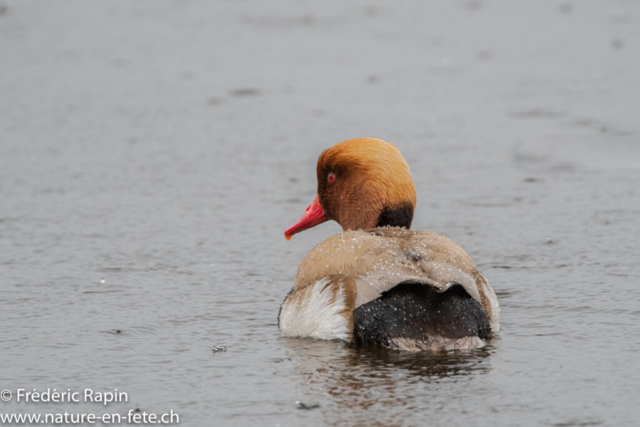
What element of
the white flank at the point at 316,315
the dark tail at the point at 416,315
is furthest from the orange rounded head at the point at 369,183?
the dark tail at the point at 416,315

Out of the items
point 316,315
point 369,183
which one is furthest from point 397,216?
point 316,315

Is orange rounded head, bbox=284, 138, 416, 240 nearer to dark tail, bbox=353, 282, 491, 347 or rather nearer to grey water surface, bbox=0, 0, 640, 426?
grey water surface, bbox=0, 0, 640, 426

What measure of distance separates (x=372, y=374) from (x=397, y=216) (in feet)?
5.28

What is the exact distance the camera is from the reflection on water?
509 cm

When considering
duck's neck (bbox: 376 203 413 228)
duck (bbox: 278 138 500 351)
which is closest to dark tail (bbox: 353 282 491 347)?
duck (bbox: 278 138 500 351)

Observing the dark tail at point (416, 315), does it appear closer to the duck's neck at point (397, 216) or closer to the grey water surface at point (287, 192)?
the grey water surface at point (287, 192)

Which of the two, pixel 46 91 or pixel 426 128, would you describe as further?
pixel 46 91

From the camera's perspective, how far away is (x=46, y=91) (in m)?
14.3

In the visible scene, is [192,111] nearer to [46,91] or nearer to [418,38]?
[46,91]

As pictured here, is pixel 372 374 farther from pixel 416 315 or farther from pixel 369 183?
pixel 369 183

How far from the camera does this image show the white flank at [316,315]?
19.6ft

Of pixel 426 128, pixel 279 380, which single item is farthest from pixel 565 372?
pixel 426 128

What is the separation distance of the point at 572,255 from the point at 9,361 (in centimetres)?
432

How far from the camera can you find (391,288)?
5594 mm
